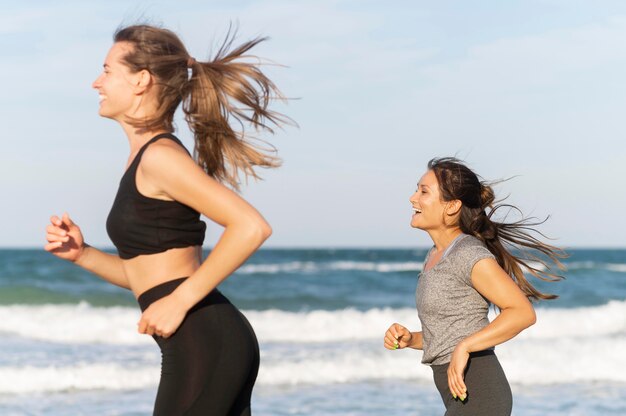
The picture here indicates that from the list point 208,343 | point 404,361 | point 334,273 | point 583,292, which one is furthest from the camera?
point 334,273

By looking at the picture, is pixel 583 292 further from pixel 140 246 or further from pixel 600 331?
pixel 140 246

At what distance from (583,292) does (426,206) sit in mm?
19823

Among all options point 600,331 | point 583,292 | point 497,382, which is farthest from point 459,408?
point 583,292

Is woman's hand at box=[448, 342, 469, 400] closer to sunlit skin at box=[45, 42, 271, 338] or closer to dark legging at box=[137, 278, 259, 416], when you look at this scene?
dark legging at box=[137, 278, 259, 416]

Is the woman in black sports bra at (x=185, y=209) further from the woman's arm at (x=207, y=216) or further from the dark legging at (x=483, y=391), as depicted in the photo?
the dark legging at (x=483, y=391)

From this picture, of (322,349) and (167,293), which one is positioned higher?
(167,293)

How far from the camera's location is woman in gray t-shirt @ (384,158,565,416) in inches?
138

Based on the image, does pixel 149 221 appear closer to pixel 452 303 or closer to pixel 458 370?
pixel 458 370

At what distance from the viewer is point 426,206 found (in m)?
3.93

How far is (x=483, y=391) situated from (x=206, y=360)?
143cm

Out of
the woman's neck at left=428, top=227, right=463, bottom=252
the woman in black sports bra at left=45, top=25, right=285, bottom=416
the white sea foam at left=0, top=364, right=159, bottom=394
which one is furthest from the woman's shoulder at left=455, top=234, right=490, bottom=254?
the white sea foam at left=0, top=364, right=159, bottom=394

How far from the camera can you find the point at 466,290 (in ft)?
12.2

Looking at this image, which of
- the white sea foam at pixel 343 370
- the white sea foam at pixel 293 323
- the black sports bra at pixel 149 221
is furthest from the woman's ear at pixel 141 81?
the white sea foam at pixel 293 323

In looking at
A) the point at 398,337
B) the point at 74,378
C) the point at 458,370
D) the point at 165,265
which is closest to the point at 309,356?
the point at 74,378
